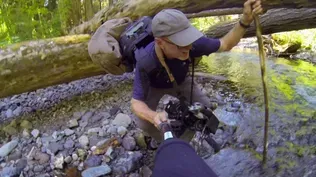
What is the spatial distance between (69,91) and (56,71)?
1098 millimetres

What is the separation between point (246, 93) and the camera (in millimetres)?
6922

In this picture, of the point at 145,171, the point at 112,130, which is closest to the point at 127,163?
the point at 145,171

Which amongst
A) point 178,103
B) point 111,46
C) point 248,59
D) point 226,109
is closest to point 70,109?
point 111,46

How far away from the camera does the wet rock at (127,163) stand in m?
4.41

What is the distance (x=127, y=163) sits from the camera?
4.48 metres

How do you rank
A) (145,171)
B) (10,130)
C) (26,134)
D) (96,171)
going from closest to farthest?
(96,171), (145,171), (26,134), (10,130)

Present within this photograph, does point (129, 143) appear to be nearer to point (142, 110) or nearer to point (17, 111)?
point (142, 110)

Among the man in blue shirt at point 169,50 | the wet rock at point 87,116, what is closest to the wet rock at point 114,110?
the wet rock at point 87,116

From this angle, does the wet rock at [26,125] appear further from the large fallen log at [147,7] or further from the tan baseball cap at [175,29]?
the tan baseball cap at [175,29]

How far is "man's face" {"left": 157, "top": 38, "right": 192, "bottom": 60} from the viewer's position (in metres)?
3.00

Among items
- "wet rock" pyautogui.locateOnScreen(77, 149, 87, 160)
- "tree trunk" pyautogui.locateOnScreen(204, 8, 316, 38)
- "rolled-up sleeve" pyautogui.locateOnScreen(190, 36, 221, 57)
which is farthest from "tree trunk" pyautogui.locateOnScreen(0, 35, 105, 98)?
"tree trunk" pyautogui.locateOnScreen(204, 8, 316, 38)

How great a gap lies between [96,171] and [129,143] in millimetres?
692

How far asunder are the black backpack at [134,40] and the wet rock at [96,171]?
1.47m

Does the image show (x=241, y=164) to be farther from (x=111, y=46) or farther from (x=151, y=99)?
(x=111, y=46)
